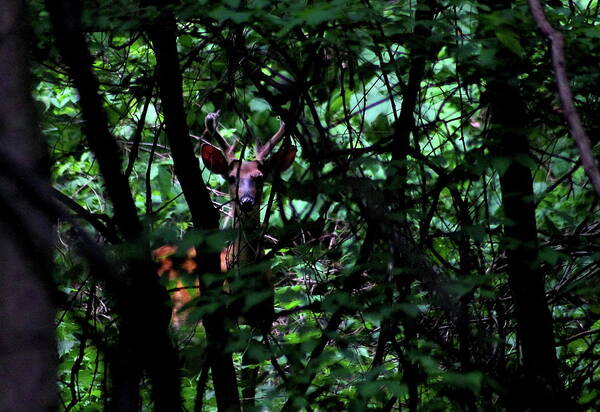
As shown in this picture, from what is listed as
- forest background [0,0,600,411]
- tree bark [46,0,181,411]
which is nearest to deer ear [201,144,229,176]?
forest background [0,0,600,411]

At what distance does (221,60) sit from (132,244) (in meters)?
1.88

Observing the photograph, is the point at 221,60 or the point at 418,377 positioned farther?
the point at 221,60

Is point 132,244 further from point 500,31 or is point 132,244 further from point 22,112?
point 500,31

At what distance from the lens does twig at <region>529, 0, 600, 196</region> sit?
1479 millimetres

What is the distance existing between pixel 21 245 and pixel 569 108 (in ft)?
3.30

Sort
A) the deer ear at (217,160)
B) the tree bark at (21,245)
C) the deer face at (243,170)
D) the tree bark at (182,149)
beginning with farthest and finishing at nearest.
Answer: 1. the deer ear at (217,160)
2. the deer face at (243,170)
3. the tree bark at (182,149)
4. the tree bark at (21,245)

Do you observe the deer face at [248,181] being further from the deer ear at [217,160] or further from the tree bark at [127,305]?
the tree bark at [127,305]

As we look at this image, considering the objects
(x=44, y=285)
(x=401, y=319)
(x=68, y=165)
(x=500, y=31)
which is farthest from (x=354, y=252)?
(x=68, y=165)

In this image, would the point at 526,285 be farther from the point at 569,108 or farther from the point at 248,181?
the point at 248,181

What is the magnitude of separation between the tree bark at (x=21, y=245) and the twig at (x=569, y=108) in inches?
36.7

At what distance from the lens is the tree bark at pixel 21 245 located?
1216 millimetres

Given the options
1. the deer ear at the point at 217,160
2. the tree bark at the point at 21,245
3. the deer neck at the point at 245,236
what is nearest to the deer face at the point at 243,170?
the deer ear at the point at 217,160

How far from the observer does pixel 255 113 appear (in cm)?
655

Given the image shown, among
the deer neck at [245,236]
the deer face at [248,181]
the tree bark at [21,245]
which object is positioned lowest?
the tree bark at [21,245]
